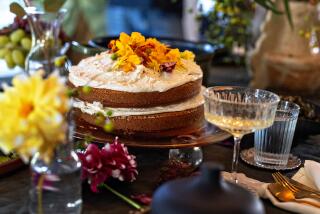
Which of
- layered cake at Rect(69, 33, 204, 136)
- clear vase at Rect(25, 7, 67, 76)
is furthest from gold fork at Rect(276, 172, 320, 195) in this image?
clear vase at Rect(25, 7, 67, 76)

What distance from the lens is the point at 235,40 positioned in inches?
83.7

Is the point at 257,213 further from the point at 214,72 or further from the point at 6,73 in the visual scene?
the point at 214,72

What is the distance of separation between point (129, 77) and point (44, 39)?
25 cm

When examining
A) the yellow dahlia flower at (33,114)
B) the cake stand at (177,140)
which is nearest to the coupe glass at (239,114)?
the cake stand at (177,140)

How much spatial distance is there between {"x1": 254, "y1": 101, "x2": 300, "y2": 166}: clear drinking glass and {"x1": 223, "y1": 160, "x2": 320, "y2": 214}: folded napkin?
6cm

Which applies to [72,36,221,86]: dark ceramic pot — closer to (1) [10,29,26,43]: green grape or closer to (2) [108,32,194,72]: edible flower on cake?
(1) [10,29,26,43]: green grape

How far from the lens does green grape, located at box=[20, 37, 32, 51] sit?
1.45 m

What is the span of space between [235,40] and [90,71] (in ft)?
3.82

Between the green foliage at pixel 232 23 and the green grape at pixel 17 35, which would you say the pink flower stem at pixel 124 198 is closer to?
the green grape at pixel 17 35

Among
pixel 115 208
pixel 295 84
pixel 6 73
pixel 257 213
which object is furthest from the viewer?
pixel 6 73

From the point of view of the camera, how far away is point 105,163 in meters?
0.89

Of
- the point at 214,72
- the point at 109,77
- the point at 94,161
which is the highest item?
the point at 109,77

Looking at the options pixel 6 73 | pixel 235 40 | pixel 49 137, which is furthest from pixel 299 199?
pixel 6 73

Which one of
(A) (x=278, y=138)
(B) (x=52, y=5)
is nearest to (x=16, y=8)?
(B) (x=52, y=5)
